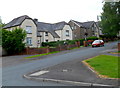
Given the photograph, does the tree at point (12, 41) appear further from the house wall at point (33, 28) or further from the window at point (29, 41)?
the window at point (29, 41)

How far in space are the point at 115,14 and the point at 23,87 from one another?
62.4 feet

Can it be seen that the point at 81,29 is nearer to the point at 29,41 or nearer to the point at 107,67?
the point at 29,41

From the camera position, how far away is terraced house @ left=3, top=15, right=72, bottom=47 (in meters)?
36.9

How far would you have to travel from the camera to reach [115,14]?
2236cm

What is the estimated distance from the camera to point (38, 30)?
44062 mm

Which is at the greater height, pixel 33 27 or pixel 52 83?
pixel 33 27

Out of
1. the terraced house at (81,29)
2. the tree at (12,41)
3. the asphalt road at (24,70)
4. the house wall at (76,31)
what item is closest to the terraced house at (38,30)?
the house wall at (76,31)

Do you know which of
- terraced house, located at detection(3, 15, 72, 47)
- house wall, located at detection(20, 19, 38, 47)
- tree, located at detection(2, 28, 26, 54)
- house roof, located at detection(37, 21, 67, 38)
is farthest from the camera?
house roof, located at detection(37, 21, 67, 38)

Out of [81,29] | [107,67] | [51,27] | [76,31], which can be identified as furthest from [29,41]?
[107,67]

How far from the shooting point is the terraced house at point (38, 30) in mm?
36875

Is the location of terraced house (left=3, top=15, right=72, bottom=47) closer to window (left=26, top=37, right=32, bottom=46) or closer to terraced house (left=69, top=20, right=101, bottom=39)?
window (left=26, top=37, right=32, bottom=46)

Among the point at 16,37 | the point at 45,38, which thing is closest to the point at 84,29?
the point at 45,38

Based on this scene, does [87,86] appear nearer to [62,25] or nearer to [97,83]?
[97,83]

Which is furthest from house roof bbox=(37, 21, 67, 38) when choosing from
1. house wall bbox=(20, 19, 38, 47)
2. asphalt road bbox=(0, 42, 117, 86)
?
asphalt road bbox=(0, 42, 117, 86)
